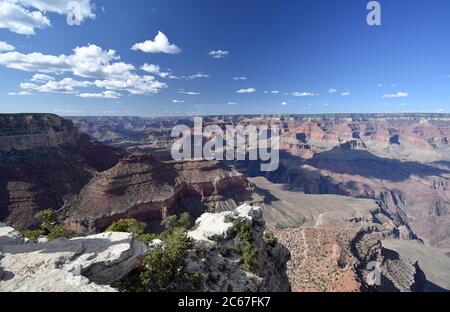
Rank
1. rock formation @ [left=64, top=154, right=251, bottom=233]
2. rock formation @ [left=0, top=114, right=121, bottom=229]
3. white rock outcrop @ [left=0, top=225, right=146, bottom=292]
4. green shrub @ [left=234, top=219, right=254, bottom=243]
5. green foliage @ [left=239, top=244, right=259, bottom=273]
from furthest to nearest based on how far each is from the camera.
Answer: rock formation @ [left=0, top=114, right=121, bottom=229]
rock formation @ [left=64, top=154, right=251, bottom=233]
green shrub @ [left=234, top=219, right=254, bottom=243]
green foliage @ [left=239, top=244, right=259, bottom=273]
white rock outcrop @ [left=0, top=225, right=146, bottom=292]

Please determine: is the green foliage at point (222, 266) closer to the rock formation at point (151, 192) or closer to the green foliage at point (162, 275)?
the green foliage at point (162, 275)

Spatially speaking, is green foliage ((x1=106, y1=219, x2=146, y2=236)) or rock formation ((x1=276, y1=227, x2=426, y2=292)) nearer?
green foliage ((x1=106, y1=219, x2=146, y2=236))

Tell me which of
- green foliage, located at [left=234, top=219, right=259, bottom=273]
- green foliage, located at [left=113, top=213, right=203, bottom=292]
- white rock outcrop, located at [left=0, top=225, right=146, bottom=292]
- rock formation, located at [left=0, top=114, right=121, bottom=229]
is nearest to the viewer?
white rock outcrop, located at [left=0, top=225, right=146, bottom=292]

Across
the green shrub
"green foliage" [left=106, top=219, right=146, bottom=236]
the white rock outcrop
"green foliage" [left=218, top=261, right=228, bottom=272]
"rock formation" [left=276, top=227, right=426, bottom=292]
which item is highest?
the white rock outcrop

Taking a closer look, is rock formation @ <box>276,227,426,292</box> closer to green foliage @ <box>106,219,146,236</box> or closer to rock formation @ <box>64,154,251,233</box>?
green foliage @ <box>106,219,146,236</box>

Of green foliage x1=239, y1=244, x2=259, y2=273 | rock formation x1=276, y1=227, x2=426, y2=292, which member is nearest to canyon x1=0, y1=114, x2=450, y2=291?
rock formation x1=276, y1=227, x2=426, y2=292

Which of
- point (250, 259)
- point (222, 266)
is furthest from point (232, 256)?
point (222, 266)

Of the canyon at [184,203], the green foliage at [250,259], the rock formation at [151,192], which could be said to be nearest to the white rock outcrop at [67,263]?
the green foliage at [250,259]

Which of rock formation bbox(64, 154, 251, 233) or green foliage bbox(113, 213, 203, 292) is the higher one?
green foliage bbox(113, 213, 203, 292)

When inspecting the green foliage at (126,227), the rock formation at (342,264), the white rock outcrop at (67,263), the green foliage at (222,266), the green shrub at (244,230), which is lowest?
the rock formation at (342,264)
